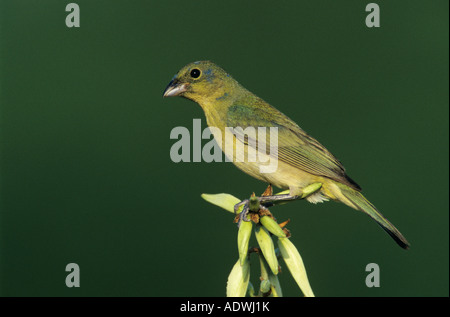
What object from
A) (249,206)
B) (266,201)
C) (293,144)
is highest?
(293,144)

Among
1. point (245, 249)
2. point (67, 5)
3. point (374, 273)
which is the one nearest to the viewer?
point (245, 249)

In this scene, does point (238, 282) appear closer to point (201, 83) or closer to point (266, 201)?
point (266, 201)

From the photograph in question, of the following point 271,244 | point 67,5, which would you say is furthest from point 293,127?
point 67,5

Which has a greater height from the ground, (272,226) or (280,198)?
(280,198)

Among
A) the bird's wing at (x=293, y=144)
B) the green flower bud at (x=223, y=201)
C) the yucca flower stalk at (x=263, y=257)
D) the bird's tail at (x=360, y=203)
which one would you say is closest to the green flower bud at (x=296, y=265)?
the yucca flower stalk at (x=263, y=257)

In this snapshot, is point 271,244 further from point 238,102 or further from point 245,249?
point 238,102

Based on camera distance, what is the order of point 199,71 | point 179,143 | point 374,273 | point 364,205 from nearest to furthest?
1. point 364,205
2. point 179,143
3. point 199,71
4. point 374,273

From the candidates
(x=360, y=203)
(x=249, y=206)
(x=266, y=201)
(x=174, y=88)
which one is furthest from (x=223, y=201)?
(x=174, y=88)
